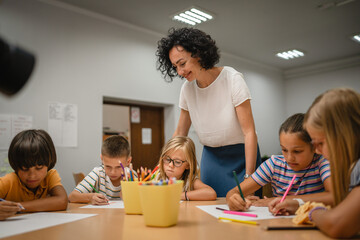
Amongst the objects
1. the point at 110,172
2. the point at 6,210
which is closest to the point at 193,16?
the point at 110,172

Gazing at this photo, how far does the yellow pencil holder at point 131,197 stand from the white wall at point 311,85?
5.92 meters

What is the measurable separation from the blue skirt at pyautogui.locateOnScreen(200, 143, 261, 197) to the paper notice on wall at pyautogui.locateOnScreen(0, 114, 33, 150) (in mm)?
2131

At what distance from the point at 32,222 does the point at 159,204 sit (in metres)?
0.41

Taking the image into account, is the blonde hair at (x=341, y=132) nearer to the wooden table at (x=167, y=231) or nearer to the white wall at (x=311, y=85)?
the wooden table at (x=167, y=231)

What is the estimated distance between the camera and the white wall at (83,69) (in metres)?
3.03

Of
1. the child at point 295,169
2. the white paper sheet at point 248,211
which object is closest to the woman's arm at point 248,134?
the child at point 295,169

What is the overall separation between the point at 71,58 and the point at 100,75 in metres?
0.38

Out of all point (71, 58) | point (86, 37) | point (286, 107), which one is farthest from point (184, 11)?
point (286, 107)

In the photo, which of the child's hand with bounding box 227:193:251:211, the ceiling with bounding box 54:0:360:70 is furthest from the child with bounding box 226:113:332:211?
the ceiling with bounding box 54:0:360:70

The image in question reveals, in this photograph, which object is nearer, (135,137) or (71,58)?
(71,58)

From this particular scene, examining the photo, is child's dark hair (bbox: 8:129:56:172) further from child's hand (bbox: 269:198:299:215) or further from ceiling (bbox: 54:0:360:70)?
ceiling (bbox: 54:0:360:70)

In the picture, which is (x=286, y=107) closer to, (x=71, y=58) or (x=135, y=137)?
(x=135, y=137)

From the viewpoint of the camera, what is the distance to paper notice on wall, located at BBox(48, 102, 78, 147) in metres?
3.15

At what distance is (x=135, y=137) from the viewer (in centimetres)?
418
